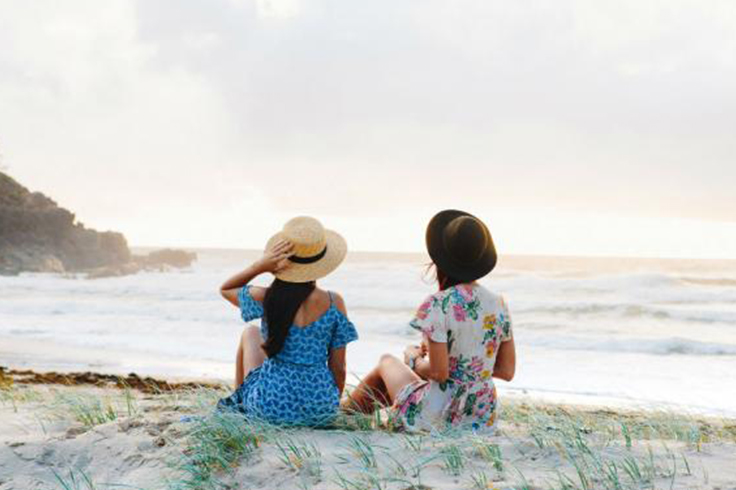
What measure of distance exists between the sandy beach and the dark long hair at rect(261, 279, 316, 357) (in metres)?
0.54

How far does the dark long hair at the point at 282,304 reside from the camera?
4.14 metres

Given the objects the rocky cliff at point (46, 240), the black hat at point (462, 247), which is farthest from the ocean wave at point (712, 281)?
the black hat at point (462, 247)

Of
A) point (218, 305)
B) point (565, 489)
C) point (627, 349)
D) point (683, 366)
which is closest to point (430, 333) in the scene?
point (565, 489)

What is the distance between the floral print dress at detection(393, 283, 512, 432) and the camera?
13.0ft

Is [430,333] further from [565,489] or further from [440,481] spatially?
[565,489]

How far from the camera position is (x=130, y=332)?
1739 centimetres

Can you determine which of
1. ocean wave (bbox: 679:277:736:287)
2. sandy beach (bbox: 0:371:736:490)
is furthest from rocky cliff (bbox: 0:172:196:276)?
sandy beach (bbox: 0:371:736:490)

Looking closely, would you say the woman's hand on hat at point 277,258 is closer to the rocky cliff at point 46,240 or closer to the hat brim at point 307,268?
the hat brim at point 307,268

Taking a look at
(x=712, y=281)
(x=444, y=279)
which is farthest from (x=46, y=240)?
(x=444, y=279)

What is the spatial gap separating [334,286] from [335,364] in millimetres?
32536

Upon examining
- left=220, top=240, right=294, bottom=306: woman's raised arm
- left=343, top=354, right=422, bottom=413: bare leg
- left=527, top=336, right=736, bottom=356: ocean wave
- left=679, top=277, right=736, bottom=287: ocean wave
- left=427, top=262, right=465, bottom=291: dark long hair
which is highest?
left=220, top=240, right=294, bottom=306: woman's raised arm

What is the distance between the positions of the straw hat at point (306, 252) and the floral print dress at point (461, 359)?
0.60m

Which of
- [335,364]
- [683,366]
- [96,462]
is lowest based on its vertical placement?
[683,366]

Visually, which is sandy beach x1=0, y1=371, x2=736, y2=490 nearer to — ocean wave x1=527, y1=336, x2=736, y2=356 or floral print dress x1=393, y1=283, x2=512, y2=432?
floral print dress x1=393, y1=283, x2=512, y2=432
